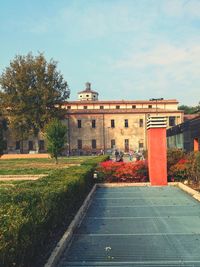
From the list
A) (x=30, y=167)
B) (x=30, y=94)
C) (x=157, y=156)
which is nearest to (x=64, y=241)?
(x=157, y=156)

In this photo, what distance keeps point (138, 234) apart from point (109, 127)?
63540 millimetres

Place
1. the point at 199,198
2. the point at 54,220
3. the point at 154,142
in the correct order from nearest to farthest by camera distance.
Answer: the point at 54,220, the point at 199,198, the point at 154,142

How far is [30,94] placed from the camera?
56594mm

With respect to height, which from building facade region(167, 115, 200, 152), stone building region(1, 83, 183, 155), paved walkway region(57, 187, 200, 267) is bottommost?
paved walkway region(57, 187, 200, 267)

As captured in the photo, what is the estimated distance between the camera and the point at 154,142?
666 inches

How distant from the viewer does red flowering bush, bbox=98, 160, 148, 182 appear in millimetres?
17875

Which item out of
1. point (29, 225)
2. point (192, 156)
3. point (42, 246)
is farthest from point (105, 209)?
point (192, 156)

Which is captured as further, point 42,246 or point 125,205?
point 125,205

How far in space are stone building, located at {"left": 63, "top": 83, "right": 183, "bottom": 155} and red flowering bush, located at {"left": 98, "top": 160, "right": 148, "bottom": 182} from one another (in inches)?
2024

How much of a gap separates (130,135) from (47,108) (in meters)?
18.7

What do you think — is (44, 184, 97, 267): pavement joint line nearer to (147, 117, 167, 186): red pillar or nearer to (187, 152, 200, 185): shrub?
(187, 152, 200, 185): shrub

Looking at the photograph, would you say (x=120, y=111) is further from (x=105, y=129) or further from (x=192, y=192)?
(x=192, y=192)

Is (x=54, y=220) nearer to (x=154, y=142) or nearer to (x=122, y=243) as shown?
(x=122, y=243)

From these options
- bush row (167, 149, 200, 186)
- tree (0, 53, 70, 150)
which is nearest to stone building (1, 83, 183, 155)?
tree (0, 53, 70, 150)
